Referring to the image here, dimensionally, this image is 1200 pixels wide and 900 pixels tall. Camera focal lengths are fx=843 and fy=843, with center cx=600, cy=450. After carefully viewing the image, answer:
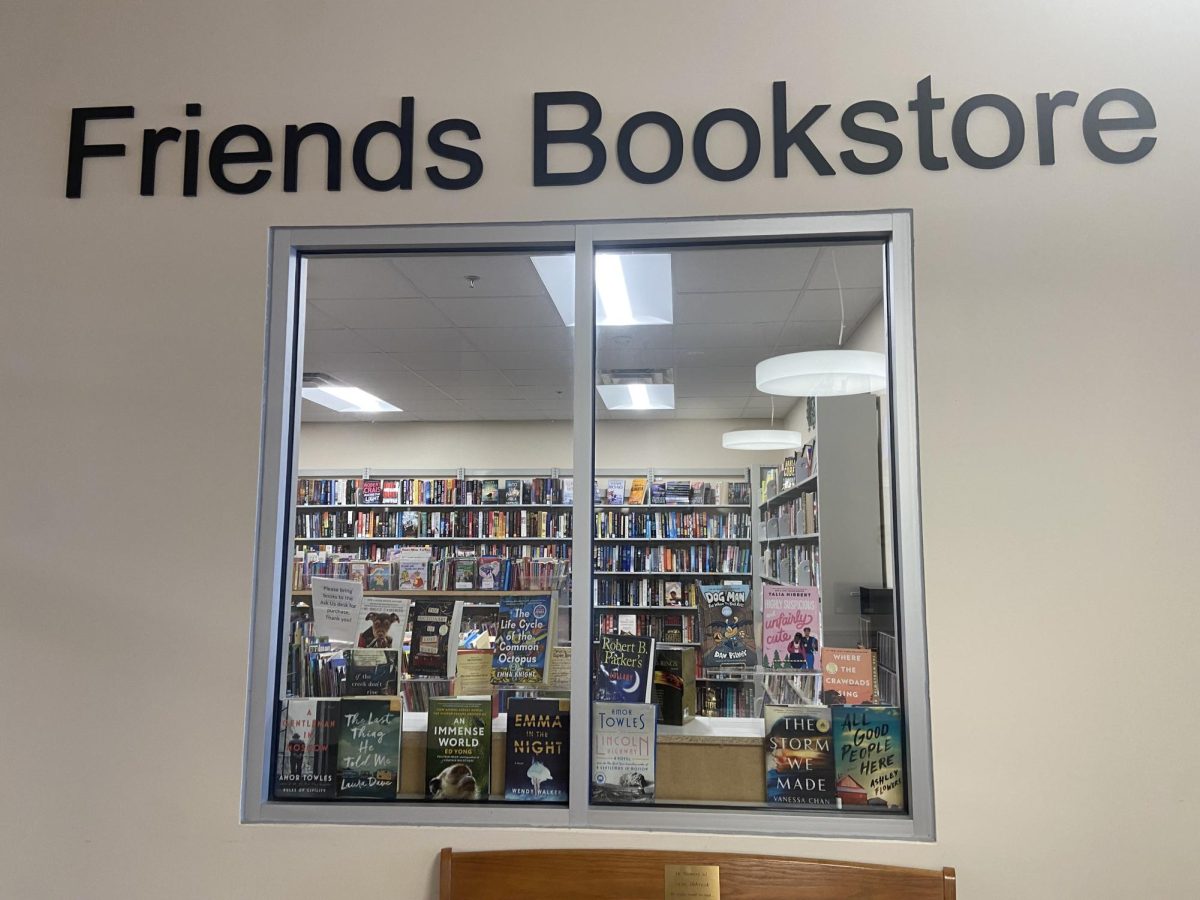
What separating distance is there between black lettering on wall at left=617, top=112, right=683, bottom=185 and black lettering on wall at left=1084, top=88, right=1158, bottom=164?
116 cm

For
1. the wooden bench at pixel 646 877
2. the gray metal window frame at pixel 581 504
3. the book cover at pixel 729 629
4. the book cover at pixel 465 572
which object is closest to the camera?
the wooden bench at pixel 646 877

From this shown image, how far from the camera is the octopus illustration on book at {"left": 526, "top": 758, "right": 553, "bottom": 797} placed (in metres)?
2.45

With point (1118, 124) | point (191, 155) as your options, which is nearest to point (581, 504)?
point (191, 155)

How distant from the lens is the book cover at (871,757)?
2.35 m

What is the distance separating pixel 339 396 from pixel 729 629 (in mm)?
1448

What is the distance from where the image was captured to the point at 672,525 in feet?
8.50

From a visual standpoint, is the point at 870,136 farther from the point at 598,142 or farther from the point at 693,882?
the point at 693,882

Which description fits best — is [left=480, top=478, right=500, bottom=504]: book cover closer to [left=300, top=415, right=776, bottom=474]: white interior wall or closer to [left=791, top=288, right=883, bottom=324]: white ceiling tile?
[left=300, top=415, right=776, bottom=474]: white interior wall

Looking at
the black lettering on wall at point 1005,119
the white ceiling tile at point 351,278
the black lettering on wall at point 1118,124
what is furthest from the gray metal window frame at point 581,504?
the black lettering on wall at point 1118,124

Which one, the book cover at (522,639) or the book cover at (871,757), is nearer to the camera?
the book cover at (871,757)

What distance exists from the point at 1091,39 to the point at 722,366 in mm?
1400

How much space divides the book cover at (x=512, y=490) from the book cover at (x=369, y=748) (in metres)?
0.70

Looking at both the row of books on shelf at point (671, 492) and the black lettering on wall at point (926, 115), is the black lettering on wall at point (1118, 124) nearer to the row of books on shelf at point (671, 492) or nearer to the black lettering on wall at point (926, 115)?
the black lettering on wall at point (926, 115)

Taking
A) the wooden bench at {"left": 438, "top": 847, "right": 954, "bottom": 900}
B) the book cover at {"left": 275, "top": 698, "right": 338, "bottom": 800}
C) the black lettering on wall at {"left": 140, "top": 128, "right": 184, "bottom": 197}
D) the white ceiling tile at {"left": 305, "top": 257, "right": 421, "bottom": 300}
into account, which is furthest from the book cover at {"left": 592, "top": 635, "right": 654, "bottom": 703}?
the black lettering on wall at {"left": 140, "top": 128, "right": 184, "bottom": 197}
